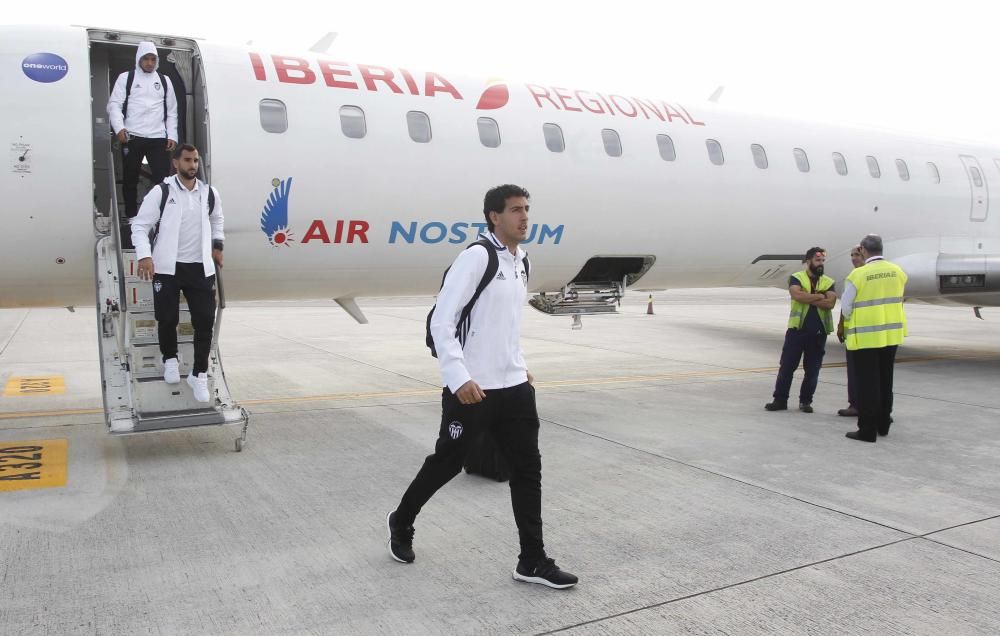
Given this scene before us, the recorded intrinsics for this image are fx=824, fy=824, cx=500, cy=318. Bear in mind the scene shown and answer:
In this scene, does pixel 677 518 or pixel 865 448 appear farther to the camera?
pixel 865 448

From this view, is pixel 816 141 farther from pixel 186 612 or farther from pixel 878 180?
pixel 186 612

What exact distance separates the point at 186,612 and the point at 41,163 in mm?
4439

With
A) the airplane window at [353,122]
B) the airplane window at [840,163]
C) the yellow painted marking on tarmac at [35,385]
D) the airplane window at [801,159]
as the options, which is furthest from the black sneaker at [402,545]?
the airplane window at [840,163]

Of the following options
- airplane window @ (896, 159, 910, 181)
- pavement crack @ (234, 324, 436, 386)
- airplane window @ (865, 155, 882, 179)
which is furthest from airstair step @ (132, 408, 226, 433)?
airplane window @ (896, 159, 910, 181)

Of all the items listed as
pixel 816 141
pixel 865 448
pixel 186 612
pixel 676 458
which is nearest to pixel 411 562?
pixel 186 612

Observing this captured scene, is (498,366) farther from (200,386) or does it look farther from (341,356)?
(341,356)

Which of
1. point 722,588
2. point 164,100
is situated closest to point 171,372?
point 164,100

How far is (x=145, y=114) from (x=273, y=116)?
3.41 ft

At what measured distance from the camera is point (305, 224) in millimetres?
7418

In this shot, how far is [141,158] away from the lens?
7.07 metres

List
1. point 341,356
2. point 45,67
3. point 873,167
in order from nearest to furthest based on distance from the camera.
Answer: point 45,67
point 873,167
point 341,356

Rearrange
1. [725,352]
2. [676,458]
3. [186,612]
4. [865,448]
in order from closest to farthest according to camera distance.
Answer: [186,612]
[676,458]
[865,448]
[725,352]

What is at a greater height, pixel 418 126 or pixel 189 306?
pixel 418 126

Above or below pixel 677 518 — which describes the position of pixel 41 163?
above
